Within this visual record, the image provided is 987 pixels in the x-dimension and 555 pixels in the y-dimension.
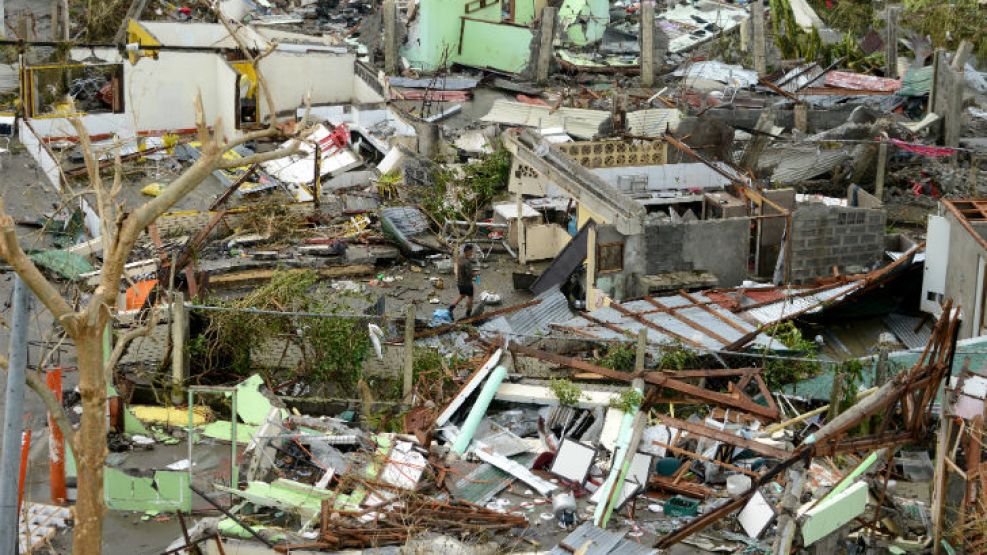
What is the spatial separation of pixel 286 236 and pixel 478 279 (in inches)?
128

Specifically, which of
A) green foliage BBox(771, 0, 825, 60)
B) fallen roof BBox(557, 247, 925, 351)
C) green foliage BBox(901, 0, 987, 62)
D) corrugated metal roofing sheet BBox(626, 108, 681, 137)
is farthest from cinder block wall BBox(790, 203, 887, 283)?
green foliage BBox(901, 0, 987, 62)

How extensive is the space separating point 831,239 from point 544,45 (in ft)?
42.6

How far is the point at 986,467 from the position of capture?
11805mm

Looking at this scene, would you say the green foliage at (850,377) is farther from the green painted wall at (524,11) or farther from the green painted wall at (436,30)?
the green painted wall at (524,11)

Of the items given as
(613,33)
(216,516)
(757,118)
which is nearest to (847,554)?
(216,516)

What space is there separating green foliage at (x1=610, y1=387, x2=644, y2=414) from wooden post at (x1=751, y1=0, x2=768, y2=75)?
59.6 ft

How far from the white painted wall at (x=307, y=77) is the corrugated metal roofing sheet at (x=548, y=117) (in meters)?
2.90

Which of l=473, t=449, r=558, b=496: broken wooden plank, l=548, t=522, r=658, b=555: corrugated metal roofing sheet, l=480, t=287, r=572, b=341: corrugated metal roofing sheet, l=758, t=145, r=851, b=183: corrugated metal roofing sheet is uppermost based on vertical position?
l=758, t=145, r=851, b=183: corrugated metal roofing sheet

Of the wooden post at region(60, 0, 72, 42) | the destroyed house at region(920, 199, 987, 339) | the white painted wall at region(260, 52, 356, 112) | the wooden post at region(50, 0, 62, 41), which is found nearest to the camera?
the destroyed house at region(920, 199, 987, 339)

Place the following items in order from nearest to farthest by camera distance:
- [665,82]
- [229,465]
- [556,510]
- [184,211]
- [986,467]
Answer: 1. [986,467]
2. [556,510]
3. [229,465]
4. [184,211]
5. [665,82]

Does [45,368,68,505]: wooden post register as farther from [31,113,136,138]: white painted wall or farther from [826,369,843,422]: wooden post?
[31,113,136,138]: white painted wall

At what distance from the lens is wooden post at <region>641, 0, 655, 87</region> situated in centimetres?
3119

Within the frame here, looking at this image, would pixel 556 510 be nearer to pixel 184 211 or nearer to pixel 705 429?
pixel 705 429

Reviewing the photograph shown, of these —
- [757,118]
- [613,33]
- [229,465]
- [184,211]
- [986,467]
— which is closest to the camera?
[986,467]
